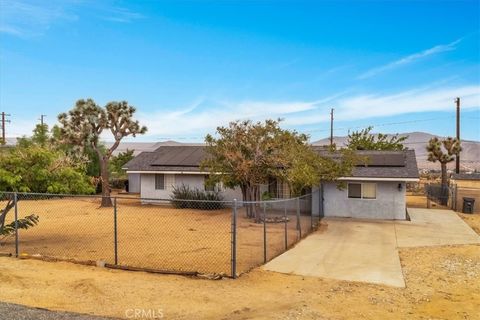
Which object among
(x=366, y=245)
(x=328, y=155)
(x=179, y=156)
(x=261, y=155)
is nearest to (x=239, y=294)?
(x=366, y=245)

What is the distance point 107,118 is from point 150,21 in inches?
330

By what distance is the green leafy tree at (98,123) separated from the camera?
2814 centimetres

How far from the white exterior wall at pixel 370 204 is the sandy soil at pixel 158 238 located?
2.38 metres

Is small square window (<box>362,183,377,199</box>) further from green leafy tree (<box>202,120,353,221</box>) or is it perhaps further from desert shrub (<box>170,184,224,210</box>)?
desert shrub (<box>170,184,224,210</box>)

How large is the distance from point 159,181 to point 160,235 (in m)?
13.3

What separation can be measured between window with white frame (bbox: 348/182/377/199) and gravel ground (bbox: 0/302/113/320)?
18.3 m

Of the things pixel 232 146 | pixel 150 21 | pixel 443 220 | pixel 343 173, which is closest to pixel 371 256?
pixel 343 173

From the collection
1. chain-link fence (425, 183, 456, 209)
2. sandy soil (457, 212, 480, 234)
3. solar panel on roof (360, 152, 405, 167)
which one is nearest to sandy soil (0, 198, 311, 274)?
solar panel on roof (360, 152, 405, 167)

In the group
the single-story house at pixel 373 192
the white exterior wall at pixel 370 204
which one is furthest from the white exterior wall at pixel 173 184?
the single-story house at pixel 373 192

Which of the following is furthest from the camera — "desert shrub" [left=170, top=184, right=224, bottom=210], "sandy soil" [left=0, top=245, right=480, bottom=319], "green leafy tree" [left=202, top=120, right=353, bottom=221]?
"desert shrub" [left=170, top=184, right=224, bottom=210]

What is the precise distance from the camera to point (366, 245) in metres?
15.0

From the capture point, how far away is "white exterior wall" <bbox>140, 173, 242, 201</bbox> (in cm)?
2734

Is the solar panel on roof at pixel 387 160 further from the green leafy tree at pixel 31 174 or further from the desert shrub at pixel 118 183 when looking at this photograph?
the desert shrub at pixel 118 183

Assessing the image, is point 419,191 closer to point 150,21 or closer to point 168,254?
point 150,21
